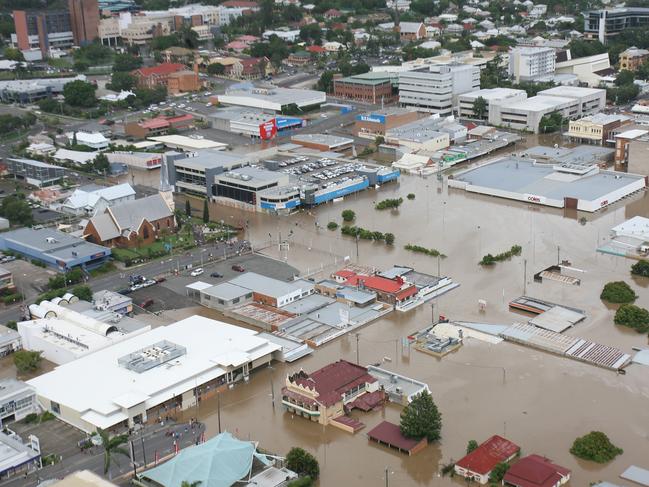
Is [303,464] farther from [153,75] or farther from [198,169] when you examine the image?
[153,75]

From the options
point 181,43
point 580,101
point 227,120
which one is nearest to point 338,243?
point 227,120

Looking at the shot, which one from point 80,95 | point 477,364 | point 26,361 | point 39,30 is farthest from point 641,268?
point 39,30

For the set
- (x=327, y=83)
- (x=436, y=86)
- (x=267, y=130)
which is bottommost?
(x=267, y=130)

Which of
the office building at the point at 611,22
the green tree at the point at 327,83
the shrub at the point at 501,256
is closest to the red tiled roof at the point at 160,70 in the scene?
the green tree at the point at 327,83

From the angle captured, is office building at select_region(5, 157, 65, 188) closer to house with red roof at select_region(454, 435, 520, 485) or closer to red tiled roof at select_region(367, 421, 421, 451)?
red tiled roof at select_region(367, 421, 421, 451)

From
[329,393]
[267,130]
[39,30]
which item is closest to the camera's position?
[329,393]

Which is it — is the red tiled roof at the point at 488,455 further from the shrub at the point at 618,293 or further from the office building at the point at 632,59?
the office building at the point at 632,59

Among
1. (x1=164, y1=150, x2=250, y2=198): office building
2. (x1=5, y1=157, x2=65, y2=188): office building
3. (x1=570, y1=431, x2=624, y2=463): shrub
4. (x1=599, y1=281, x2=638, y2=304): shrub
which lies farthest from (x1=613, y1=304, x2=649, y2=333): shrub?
(x1=5, y1=157, x2=65, y2=188): office building
